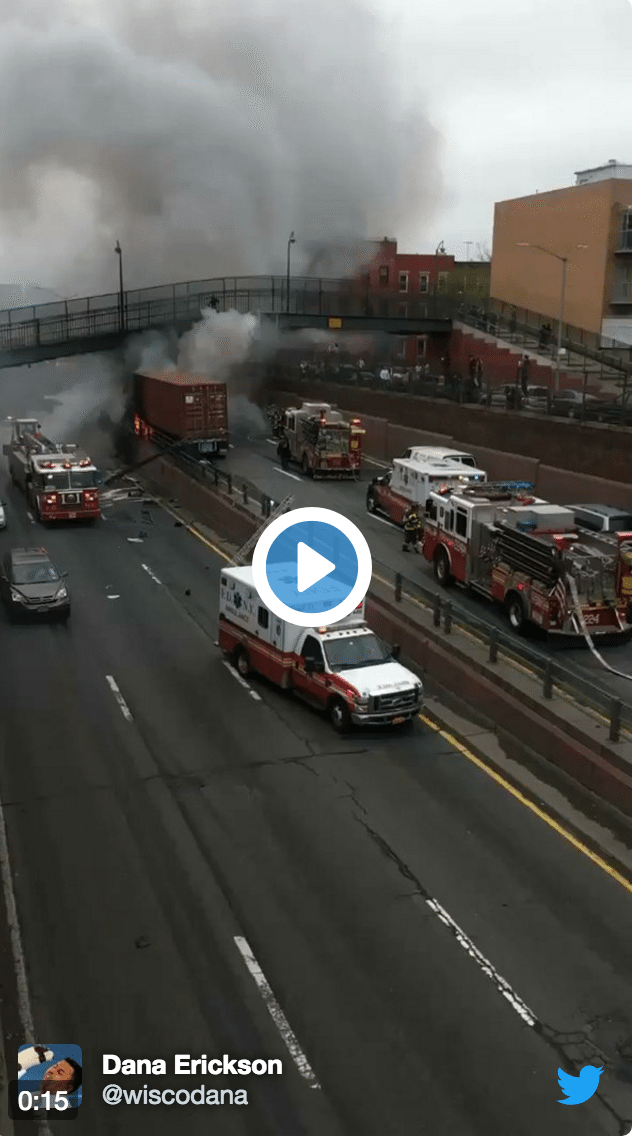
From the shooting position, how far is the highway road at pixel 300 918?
8.04 metres

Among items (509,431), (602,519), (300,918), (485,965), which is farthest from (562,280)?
(485,965)

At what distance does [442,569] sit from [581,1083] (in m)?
17.0

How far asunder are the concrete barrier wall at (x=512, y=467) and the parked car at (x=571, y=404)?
0.86 metres

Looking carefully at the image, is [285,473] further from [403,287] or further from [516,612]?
[403,287]

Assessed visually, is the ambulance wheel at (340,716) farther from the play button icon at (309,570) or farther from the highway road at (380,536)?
the highway road at (380,536)

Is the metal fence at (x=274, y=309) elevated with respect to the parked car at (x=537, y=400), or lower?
elevated

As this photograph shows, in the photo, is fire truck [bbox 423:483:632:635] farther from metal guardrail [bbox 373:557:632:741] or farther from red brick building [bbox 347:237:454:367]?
red brick building [bbox 347:237:454:367]

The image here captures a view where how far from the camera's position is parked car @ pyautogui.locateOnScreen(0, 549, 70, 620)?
23.1 metres

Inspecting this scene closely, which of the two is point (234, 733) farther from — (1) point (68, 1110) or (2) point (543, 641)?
(1) point (68, 1110)

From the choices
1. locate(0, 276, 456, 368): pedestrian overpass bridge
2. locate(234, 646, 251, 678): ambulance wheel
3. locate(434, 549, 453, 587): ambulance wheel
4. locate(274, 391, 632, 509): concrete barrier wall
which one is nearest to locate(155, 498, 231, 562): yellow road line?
locate(434, 549, 453, 587): ambulance wheel

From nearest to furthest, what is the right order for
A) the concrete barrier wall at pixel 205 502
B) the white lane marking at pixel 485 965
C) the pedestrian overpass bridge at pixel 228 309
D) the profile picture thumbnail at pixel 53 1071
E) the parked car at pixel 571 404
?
the profile picture thumbnail at pixel 53 1071 < the white lane marking at pixel 485 965 < the concrete barrier wall at pixel 205 502 < the parked car at pixel 571 404 < the pedestrian overpass bridge at pixel 228 309

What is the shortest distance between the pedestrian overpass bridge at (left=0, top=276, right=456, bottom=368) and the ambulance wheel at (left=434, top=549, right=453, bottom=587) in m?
27.2

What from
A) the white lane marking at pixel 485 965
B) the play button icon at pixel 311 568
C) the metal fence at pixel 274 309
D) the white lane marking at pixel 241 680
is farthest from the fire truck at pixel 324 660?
the metal fence at pixel 274 309

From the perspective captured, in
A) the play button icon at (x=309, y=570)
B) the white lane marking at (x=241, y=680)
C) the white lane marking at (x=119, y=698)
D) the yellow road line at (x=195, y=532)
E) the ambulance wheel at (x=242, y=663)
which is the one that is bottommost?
the white lane marking at (x=241, y=680)
